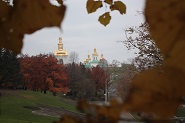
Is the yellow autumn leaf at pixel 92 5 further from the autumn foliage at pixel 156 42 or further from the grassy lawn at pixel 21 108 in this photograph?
the grassy lawn at pixel 21 108

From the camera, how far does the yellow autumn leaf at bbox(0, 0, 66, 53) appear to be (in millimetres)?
449

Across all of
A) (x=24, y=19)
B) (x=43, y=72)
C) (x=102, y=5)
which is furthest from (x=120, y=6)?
(x=43, y=72)

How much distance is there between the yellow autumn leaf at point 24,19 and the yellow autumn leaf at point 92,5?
0.63 metres

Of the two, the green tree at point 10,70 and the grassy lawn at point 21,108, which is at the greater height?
the green tree at point 10,70

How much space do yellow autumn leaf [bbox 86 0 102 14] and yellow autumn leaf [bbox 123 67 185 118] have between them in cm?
82

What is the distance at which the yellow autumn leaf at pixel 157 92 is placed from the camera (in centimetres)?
33

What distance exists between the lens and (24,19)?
47 cm

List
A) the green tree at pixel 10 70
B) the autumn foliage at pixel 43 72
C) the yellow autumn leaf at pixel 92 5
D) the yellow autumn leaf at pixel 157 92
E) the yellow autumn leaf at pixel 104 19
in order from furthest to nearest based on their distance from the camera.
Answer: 1. the autumn foliage at pixel 43 72
2. the green tree at pixel 10 70
3. the yellow autumn leaf at pixel 104 19
4. the yellow autumn leaf at pixel 92 5
5. the yellow autumn leaf at pixel 157 92

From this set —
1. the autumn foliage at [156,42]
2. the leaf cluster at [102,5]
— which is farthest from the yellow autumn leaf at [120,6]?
the autumn foliage at [156,42]

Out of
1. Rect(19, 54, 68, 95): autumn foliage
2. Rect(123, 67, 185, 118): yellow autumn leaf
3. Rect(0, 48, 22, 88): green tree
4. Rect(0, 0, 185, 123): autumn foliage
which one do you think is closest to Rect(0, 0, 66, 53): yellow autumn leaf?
Rect(0, 0, 185, 123): autumn foliage

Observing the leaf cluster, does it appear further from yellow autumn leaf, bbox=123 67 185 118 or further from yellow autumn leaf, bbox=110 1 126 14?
yellow autumn leaf, bbox=123 67 185 118

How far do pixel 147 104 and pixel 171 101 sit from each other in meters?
0.04

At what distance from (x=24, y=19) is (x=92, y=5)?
2.46 ft

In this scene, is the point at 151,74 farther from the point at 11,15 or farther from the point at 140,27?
the point at 140,27
